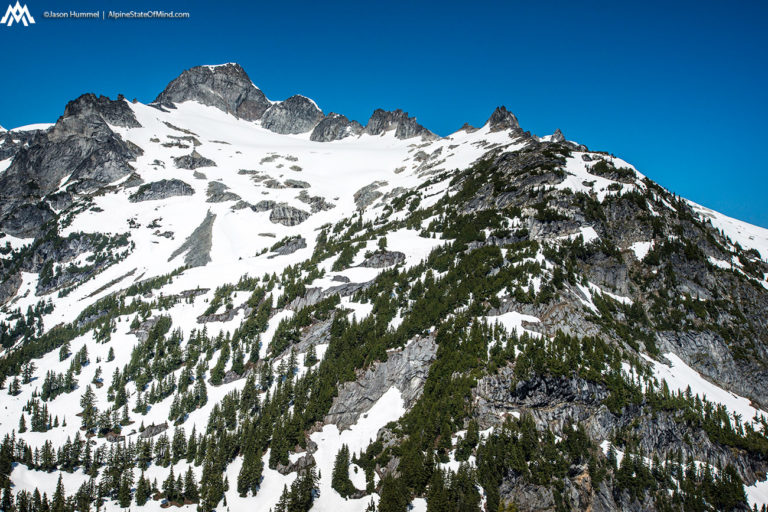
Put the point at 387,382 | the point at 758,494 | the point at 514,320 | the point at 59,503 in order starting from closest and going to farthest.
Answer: the point at 59,503 < the point at 758,494 < the point at 514,320 < the point at 387,382

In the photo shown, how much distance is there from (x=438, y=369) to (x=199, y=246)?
125 m

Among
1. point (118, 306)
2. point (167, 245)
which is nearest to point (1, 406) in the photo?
point (118, 306)

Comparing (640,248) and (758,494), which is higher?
(640,248)

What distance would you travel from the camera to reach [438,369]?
81562 millimetres

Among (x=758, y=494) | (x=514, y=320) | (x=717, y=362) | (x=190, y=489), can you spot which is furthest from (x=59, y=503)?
(x=717, y=362)

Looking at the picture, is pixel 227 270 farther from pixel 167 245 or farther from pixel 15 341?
pixel 15 341

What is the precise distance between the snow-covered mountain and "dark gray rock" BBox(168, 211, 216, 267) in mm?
14499

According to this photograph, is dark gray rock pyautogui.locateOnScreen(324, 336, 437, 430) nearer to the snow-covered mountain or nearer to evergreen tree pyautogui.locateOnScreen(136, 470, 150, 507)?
the snow-covered mountain

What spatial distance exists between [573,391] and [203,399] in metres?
75.6

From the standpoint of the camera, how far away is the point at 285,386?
90.3 meters

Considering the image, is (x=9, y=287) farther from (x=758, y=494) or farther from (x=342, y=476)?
(x=758, y=494)

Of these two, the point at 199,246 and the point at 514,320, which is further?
the point at 199,246

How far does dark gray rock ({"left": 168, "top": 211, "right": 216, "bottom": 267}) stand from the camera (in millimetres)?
163887

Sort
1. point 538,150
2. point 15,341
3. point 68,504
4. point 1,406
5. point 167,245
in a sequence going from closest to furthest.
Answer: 1. point 68,504
2. point 1,406
3. point 15,341
4. point 538,150
5. point 167,245
